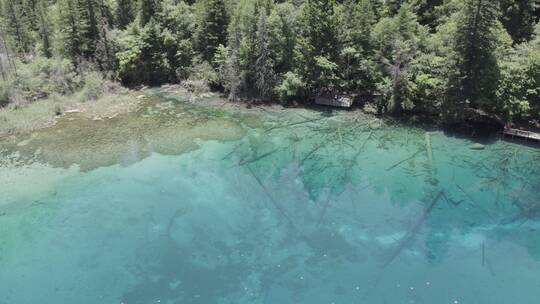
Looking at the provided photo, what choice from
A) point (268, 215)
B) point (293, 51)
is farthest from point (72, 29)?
point (268, 215)

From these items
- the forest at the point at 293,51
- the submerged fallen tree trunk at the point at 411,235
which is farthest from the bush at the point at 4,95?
the submerged fallen tree trunk at the point at 411,235

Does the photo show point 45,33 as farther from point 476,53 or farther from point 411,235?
point 411,235

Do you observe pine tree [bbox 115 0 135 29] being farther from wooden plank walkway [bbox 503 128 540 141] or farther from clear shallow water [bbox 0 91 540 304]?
wooden plank walkway [bbox 503 128 540 141]

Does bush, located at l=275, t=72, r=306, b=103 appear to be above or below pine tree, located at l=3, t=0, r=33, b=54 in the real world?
below

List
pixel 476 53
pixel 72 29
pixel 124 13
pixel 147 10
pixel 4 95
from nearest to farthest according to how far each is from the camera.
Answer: pixel 476 53 → pixel 4 95 → pixel 72 29 → pixel 147 10 → pixel 124 13

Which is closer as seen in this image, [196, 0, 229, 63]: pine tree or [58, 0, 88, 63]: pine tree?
[196, 0, 229, 63]: pine tree

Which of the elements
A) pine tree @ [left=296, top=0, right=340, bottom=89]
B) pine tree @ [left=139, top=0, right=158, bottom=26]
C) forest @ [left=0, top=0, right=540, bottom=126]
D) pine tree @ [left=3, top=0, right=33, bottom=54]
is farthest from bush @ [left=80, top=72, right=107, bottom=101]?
pine tree @ [left=296, top=0, right=340, bottom=89]

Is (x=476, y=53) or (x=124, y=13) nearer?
(x=476, y=53)
